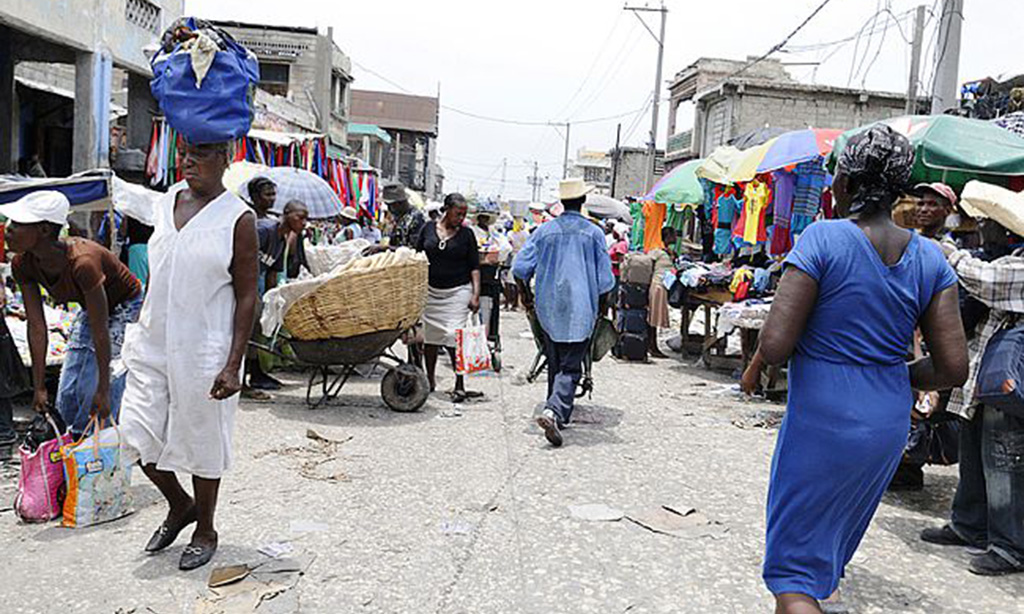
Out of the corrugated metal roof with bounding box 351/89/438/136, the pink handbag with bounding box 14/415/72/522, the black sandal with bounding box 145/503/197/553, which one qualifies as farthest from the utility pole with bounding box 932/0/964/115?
the corrugated metal roof with bounding box 351/89/438/136

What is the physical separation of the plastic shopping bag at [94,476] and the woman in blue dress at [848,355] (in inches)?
132

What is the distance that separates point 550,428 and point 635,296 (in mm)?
5382

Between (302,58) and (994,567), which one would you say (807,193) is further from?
(302,58)

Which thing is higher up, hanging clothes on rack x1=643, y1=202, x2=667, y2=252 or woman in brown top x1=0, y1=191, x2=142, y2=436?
hanging clothes on rack x1=643, y1=202, x2=667, y2=252

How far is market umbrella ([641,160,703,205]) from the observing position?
12422 mm

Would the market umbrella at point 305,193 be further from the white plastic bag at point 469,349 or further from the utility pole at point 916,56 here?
the utility pole at point 916,56

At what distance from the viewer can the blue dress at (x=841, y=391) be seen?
265 centimetres

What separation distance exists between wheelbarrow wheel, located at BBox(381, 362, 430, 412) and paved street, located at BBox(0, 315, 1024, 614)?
0.24m

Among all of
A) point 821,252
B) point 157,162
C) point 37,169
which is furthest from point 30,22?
point 821,252

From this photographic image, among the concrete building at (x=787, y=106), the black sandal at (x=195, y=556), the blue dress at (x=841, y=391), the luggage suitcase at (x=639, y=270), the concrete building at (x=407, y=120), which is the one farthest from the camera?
the concrete building at (x=407, y=120)

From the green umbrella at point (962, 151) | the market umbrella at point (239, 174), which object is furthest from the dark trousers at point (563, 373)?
the market umbrella at point (239, 174)

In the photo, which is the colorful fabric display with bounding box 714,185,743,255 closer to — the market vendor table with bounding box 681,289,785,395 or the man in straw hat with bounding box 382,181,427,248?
the market vendor table with bounding box 681,289,785,395

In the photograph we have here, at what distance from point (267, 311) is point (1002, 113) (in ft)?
32.0

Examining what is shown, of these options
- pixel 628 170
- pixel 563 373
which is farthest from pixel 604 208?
pixel 628 170
